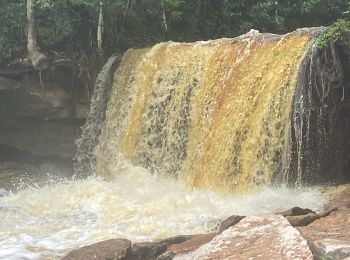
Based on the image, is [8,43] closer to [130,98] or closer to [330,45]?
[130,98]

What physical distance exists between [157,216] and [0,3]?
7.89 m

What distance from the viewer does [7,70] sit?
11.8 m

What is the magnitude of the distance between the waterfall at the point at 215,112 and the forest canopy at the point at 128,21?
140 centimetres

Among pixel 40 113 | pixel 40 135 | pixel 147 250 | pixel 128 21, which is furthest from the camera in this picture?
pixel 40 135

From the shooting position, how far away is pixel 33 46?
11414mm

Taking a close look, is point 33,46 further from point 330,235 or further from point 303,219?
point 330,235

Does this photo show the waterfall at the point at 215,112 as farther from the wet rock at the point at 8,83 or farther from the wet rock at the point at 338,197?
the wet rock at the point at 8,83

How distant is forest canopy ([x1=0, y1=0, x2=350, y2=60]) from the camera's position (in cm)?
1179

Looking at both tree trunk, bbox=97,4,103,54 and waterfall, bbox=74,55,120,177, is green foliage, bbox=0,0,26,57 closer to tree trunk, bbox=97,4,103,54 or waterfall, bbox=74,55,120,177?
tree trunk, bbox=97,4,103,54

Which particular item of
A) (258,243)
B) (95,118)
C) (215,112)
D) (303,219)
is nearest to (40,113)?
(95,118)

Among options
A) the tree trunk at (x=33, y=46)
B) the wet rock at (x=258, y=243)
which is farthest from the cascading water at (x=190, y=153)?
the tree trunk at (x=33, y=46)

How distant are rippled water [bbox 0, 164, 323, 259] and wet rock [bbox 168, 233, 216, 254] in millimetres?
567

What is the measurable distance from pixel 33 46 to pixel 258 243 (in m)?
8.69

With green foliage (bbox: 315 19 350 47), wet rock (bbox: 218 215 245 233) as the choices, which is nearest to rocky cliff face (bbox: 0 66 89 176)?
green foliage (bbox: 315 19 350 47)
